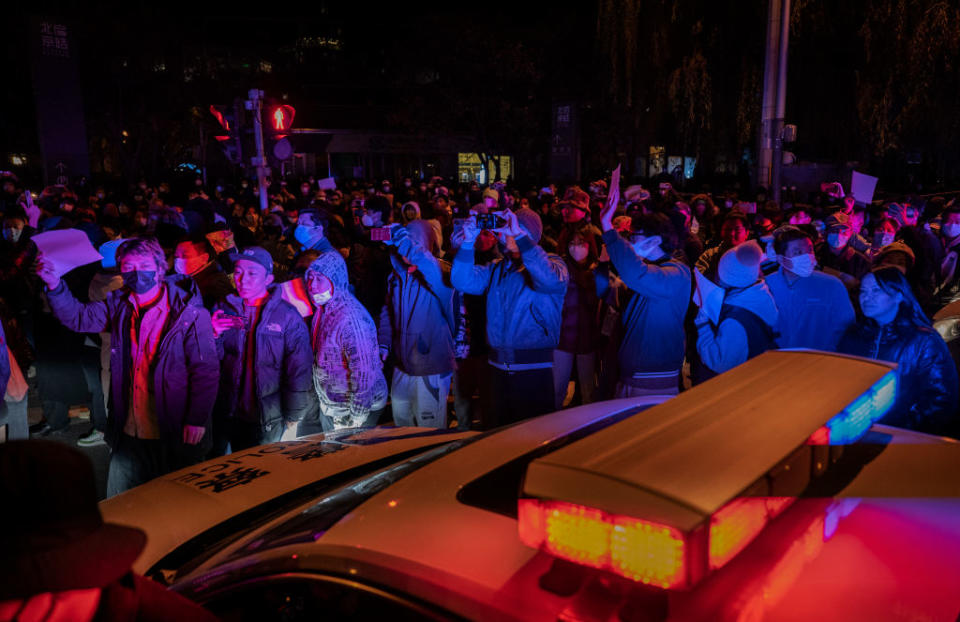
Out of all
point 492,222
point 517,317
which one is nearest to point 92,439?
point 517,317

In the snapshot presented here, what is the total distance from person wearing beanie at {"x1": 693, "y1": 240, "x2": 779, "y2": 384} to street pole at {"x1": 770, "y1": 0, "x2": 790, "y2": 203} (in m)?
9.87

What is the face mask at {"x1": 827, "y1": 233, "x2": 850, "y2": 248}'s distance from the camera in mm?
6961

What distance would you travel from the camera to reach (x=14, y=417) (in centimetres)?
475

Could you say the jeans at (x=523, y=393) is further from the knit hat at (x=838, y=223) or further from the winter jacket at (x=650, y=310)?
the knit hat at (x=838, y=223)

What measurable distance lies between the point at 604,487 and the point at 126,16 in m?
42.7

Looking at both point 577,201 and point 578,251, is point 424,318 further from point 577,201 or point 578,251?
point 577,201

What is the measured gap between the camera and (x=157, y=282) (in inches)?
163

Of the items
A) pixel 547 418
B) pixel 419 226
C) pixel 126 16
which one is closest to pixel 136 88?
pixel 126 16

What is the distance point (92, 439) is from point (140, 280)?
2.94m

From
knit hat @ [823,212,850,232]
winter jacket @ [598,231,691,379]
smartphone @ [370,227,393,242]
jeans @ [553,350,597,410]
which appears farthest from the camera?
knit hat @ [823,212,850,232]

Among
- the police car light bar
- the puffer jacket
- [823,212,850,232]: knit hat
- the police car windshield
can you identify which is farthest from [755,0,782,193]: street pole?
the police car light bar

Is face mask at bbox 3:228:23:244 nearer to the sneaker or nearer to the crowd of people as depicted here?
the crowd of people

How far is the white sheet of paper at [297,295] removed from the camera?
4.61m

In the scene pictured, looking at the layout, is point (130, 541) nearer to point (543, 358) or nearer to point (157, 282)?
point (157, 282)
